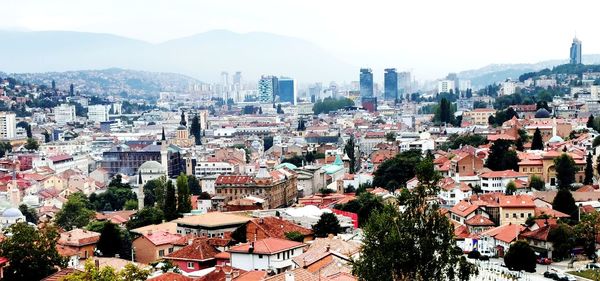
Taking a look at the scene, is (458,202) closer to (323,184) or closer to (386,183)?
(386,183)

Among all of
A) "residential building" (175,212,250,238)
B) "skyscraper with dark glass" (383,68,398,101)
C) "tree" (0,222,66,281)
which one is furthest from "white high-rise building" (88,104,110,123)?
"tree" (0,222,66,281)

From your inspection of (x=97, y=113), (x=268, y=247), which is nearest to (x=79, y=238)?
(x=268, y=247)

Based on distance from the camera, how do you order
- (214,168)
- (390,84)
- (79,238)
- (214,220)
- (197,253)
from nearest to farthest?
(197,253) → (79,238) → (214,220) → (214,168) → (390,84)

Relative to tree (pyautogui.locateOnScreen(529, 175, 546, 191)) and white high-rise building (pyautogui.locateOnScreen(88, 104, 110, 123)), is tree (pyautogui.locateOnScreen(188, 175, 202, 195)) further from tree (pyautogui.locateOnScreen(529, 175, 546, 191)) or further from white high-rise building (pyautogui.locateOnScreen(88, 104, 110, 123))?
white high-rise building (pyautogui.locateOnScreen(88, 104, 110, 123))

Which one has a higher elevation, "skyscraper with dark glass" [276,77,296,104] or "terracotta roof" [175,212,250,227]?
"skyscraper with dark glass" [276,77,296,104]

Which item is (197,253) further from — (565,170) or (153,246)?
(565,170)

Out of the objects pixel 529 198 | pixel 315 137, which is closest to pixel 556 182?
pixel 529 198
